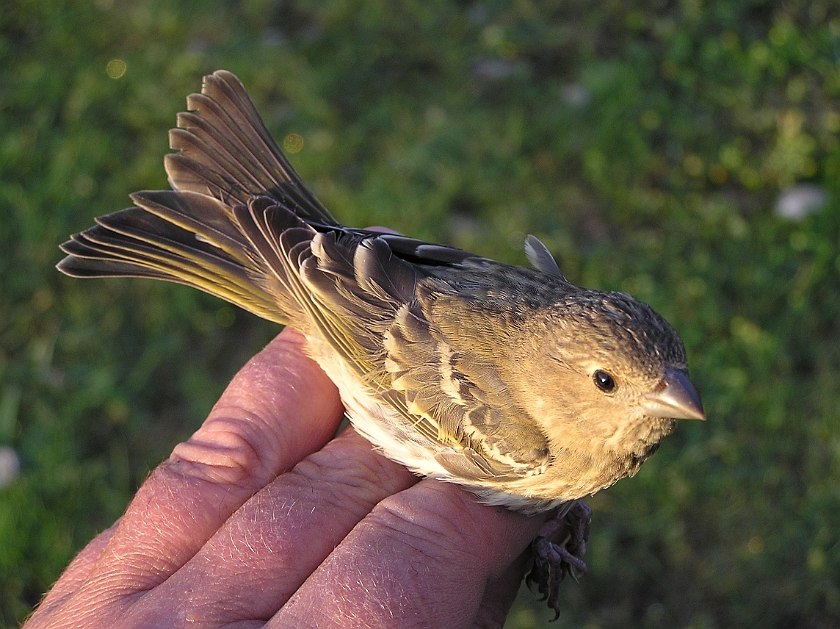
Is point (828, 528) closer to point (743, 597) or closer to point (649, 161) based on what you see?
point (743, 597)

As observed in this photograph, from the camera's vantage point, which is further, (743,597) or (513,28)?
(513,28)

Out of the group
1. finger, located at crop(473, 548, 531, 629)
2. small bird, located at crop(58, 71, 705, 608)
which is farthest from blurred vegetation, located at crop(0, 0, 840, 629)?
small bird, located at crop(58, 71, 705, 608)

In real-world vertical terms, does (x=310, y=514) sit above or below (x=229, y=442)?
below

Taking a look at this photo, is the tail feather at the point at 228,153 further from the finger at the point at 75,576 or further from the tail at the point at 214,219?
the finger at the point at 75,576

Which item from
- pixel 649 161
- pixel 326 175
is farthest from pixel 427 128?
pixel 649 161

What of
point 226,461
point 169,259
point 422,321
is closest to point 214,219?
point 169,259

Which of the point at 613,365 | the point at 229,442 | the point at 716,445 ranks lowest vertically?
the point at 716,445
